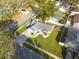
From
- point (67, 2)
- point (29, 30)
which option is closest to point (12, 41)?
point (29, 30)

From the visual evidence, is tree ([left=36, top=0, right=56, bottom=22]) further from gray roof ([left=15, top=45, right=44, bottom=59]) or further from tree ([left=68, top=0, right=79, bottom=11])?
gray roof ([left=15, top=45, right=44, bottom=59])

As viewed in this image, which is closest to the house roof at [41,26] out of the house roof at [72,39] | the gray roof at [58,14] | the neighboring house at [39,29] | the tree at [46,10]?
the neighboring house at [39,29]

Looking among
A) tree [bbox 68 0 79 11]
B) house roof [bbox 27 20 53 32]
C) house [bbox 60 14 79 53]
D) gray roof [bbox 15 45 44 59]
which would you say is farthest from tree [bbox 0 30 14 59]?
tree [bbox 68 0 79 11]

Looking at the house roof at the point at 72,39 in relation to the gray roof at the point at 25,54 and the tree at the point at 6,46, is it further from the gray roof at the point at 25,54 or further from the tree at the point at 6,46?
the tree at the point at 6,46

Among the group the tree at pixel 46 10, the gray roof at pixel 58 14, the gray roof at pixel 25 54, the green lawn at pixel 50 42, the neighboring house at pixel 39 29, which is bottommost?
the gray roof at pixel 25 54

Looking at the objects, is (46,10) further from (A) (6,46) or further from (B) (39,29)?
(A) (6,46)
